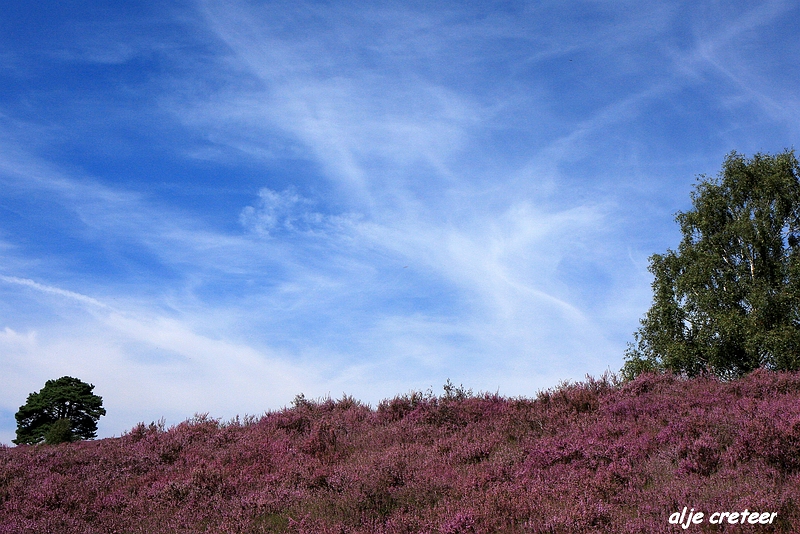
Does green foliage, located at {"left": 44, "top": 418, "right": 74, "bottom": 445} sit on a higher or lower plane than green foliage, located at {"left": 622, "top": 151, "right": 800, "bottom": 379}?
lower

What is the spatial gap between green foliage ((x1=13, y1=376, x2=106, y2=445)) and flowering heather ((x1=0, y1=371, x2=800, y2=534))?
18.0 m

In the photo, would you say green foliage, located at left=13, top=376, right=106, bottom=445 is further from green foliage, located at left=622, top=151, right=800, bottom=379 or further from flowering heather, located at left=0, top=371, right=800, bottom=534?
green foliage, located at left=622, top=151, right=800, bottom=379

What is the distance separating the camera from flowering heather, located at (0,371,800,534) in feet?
21.6

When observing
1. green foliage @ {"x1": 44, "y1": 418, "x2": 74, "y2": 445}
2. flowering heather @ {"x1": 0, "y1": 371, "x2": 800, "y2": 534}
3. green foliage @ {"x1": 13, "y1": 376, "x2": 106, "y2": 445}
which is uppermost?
green foliage @ {"x1": 13, "y1": 376, "x2": 106, "y2": 445}

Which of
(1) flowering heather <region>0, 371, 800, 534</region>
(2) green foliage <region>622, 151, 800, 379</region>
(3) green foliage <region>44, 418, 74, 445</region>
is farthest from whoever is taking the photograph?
(2) green foliage <region>622, 151, 800, 379</region>

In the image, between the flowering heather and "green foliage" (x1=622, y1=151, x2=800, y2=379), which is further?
"green foliage" (x1=622, y1=151, x2=800, y2=379)

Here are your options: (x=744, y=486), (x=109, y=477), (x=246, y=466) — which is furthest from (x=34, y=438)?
(x=744, y=486)

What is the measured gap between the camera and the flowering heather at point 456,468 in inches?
259

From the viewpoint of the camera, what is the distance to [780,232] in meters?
28.6

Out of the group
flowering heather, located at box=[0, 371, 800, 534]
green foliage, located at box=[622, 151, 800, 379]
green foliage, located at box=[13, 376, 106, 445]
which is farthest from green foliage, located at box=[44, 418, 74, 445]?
green foliage, located at box=[622, 151, 800, 379]

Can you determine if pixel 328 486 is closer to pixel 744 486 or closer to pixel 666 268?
pixel 744 486

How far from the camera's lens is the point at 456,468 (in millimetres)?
8555

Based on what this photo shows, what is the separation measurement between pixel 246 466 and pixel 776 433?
798cm

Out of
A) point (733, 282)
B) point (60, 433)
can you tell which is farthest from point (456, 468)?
point (733, 282)
